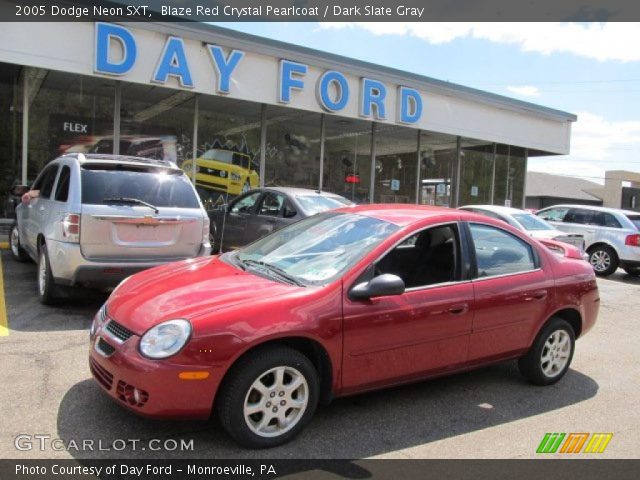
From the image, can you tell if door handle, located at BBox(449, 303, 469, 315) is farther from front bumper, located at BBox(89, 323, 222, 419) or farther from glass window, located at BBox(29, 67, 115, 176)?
glass window, located at BBox(29, 67, 115, 176)

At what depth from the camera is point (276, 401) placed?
134 inches

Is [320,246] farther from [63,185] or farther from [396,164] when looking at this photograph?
[396,164]

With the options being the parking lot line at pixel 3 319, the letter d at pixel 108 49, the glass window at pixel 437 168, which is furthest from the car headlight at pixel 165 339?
the glass window at pixel 437 168

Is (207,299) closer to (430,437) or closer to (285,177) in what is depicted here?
(430,437)

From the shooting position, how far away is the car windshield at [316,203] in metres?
8.59

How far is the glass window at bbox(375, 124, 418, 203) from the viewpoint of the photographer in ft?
59.9

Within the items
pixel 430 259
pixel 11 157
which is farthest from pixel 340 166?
pixel 430 259

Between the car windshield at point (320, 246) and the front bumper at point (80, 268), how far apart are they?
1861mm

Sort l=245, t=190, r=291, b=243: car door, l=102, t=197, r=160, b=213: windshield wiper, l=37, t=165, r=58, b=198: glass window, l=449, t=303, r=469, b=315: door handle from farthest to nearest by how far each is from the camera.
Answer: l=245, t=190, r=291, b=243: car door
l=37, t=165, r=58, b=198: glass window
l=102, t=197, r=160, b=213: windshield wiper
l=449, t=303, r=469, b=315: door handle

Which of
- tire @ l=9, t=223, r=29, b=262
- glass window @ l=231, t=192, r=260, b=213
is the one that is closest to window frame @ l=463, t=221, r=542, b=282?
glass window @ l=231, t=192, r=260, b=213

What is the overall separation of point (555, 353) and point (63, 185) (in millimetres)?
5559

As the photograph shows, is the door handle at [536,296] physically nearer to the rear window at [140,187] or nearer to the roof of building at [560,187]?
the rear window at [140,187]

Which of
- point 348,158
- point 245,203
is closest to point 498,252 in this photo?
point 245,203

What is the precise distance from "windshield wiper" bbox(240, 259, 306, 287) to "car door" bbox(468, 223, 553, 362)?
1.46 metres
